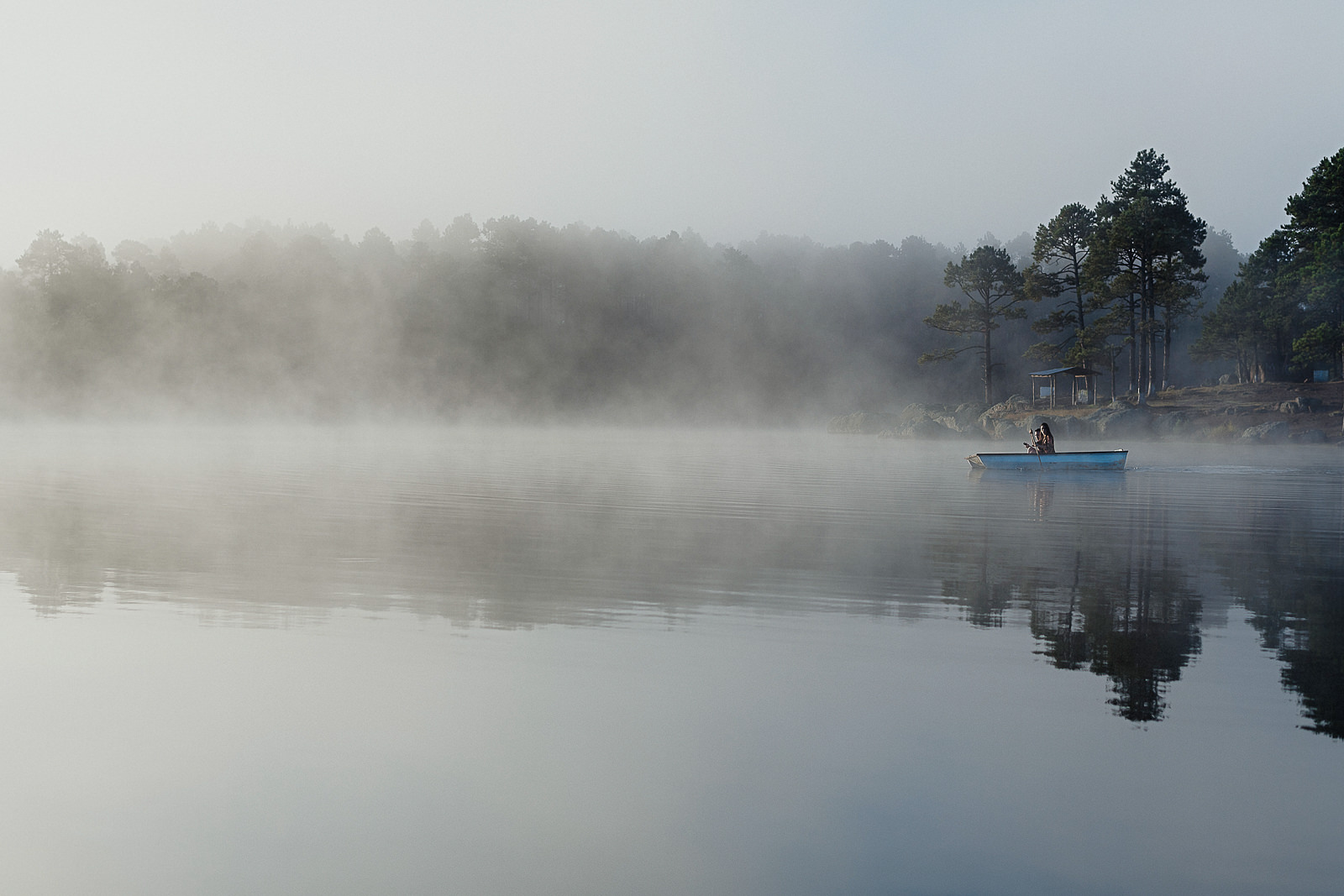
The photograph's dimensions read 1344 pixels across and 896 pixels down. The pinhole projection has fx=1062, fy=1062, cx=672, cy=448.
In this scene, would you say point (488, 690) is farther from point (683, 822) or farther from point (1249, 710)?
point (1249, 710)

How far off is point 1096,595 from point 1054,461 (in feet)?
74.1

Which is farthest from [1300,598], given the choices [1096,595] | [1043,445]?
[1043,445]

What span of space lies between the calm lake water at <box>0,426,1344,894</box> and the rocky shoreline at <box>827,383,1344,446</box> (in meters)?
42.4

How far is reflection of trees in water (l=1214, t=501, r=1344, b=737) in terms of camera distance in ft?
24.5

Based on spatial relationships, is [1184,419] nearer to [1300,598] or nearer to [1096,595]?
[1300,598]

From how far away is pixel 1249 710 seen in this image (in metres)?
6.90

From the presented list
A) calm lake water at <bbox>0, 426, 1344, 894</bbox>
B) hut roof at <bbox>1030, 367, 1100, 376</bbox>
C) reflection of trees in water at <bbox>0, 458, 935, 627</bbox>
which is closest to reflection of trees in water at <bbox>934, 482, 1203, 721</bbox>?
calm lake water at <bbox>0, 426, 1344, 894</bbox>

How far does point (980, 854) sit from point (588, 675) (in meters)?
3.57

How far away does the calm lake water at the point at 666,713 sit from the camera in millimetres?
4805

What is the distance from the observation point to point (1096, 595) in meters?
11.3

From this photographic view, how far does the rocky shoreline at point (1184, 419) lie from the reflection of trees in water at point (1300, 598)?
3909 cm

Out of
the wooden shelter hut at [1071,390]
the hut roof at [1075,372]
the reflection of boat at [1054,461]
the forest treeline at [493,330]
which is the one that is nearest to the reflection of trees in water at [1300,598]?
the reflection of boat at [1054,461]

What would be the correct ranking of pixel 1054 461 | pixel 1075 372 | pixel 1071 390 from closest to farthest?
pixel 1054 461, pixel 1075 372, pixel 1071 390

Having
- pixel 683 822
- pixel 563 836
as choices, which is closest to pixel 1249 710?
pixel 683 822
